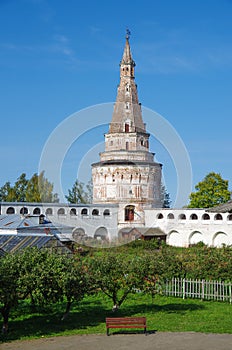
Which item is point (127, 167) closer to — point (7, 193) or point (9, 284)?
point (7, 193)

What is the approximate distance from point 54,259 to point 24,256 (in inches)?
37.2

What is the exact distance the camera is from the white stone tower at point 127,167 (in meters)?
51.0

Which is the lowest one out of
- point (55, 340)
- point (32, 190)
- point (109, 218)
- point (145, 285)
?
point (55, 340)

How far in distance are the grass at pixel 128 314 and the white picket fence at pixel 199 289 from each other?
453mm

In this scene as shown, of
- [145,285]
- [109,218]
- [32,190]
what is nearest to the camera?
[145,285]

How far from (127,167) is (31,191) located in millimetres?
13068

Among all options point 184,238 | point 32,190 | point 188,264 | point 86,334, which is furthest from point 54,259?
point 32,190

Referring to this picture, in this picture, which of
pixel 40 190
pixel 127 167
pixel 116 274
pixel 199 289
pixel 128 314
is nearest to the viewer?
pixel 116 274

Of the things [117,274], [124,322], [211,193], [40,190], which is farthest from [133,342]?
[40,190]

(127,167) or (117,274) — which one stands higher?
(127,167)

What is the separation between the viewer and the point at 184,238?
4750 centimetres

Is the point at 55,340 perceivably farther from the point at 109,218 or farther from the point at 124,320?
the point at 109,218

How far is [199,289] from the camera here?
2052 cm

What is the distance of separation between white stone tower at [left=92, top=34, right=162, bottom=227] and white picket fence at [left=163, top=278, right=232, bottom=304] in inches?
1150
